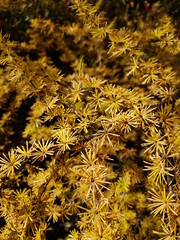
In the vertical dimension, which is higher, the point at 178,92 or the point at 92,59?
the point at 178,92

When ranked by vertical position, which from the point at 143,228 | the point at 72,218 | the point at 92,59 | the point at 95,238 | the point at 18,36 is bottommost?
the point at 72,218

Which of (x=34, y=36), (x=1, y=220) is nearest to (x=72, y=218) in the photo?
(x=1, y=220)

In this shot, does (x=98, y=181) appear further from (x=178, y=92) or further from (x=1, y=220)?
(x=1, y=220)

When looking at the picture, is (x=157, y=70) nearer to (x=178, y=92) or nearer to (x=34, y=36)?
(x=178, y=92)

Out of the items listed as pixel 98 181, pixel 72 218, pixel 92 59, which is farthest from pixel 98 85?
pixel 92 59

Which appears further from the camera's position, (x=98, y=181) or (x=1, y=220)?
(x=1, y=220)

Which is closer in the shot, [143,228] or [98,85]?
[98,85]

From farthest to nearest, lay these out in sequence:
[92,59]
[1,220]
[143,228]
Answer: [92,59], [1,220], [143,228]

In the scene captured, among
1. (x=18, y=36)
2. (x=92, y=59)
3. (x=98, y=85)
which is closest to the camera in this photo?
(x=98, y=85)

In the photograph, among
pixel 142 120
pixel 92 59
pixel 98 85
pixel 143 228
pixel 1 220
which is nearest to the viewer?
pixel 142 120
